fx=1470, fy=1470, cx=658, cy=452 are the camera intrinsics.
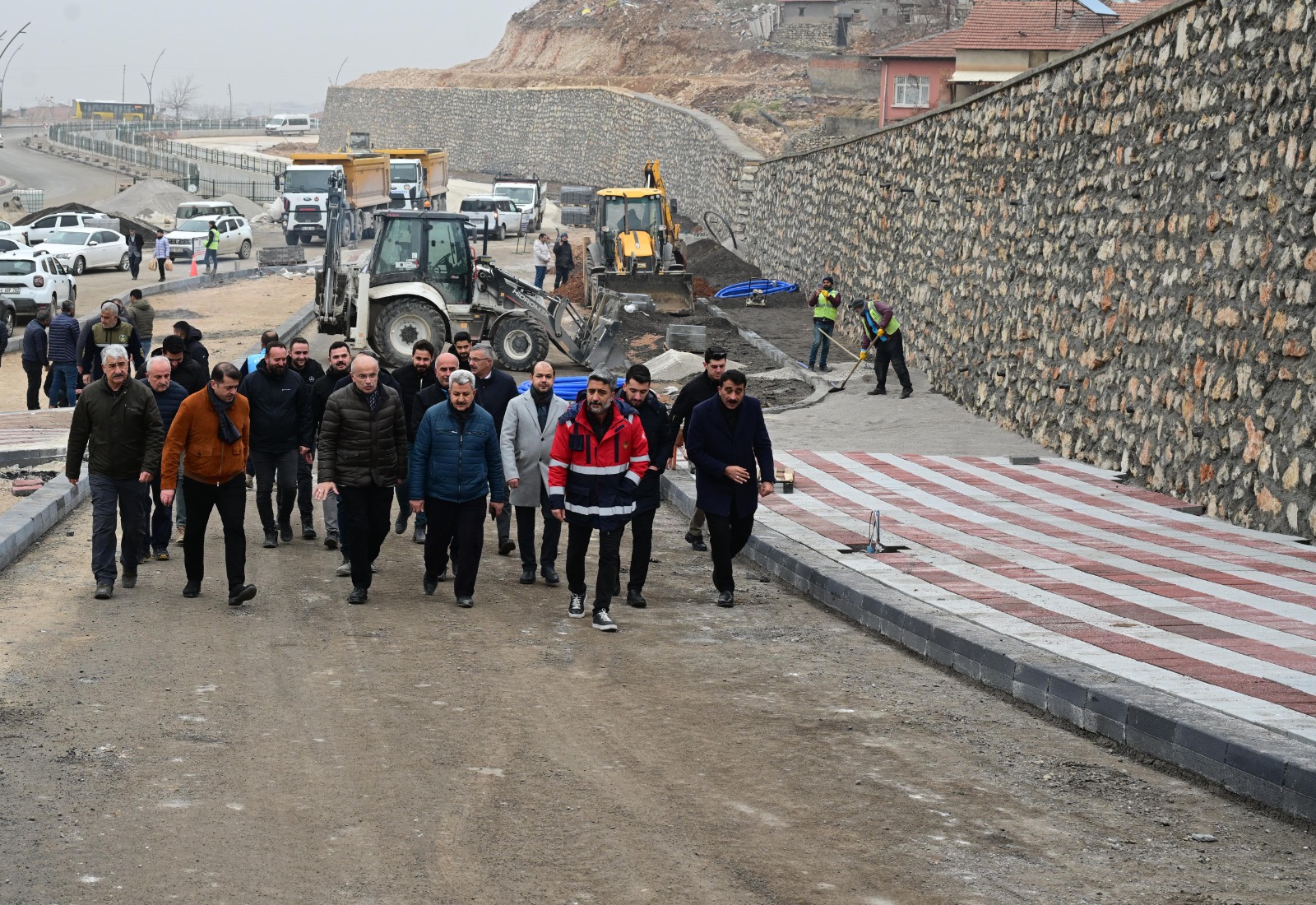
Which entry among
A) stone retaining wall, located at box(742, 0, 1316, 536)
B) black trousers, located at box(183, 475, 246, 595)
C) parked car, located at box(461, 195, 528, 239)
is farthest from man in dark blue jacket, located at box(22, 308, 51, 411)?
parked car, located at box(461, 195, 528, 239)

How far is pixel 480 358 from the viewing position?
11000mm

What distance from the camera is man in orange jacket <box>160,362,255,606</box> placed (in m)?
9.59

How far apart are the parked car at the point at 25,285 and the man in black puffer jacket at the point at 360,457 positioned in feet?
73.4

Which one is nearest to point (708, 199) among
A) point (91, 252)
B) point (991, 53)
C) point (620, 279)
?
point (991, 53)

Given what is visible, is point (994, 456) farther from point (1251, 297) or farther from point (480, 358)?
point (480, 358)

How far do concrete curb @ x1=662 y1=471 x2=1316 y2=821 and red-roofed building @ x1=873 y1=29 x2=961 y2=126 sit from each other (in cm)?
4580

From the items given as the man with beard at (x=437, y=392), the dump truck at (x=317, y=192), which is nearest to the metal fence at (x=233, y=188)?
the dump truck at (x=317, y=192)

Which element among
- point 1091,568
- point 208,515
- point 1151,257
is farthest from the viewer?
point 1151,257

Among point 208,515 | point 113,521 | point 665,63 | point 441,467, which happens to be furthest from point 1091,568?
point 665,63

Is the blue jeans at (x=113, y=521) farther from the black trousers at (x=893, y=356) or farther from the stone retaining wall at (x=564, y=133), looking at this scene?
the stone retaining wall at (x=564, y=133)

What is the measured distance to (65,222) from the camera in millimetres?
46750

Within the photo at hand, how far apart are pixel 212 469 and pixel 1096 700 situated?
5.80 m

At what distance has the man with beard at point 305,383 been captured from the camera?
39.0ft

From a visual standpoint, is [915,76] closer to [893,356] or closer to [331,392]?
[893,356]
